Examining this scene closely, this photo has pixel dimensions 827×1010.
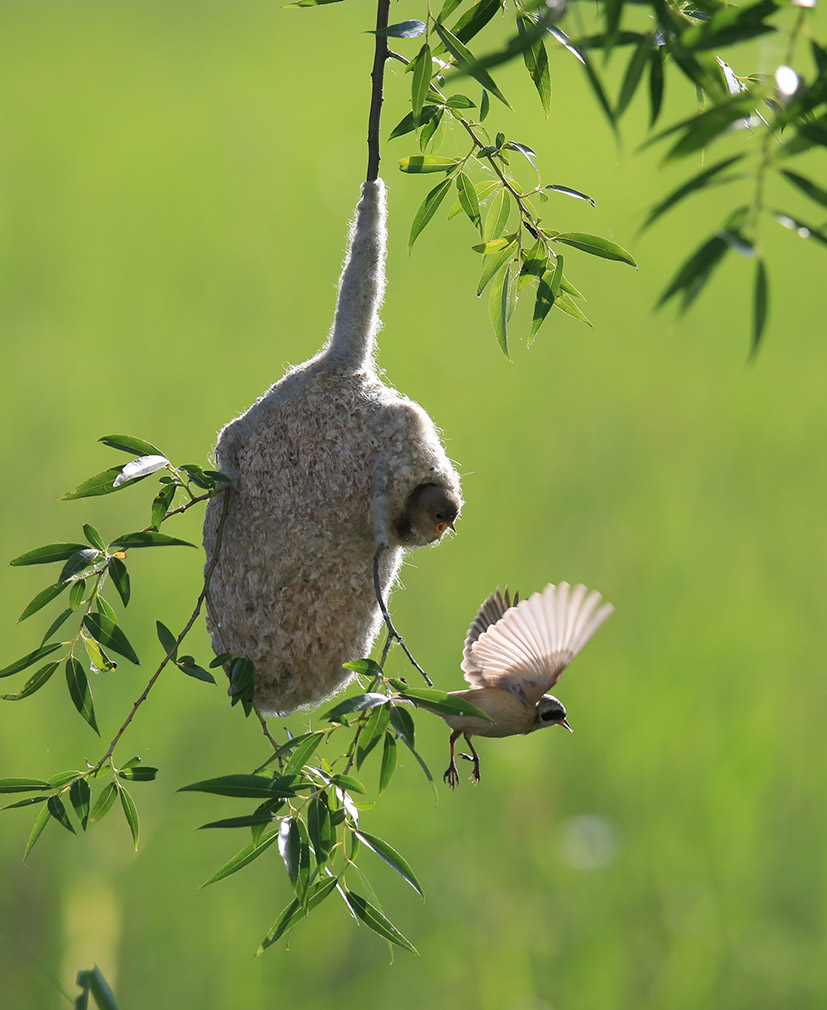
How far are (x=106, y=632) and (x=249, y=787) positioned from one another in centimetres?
20

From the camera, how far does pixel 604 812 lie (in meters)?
3.65

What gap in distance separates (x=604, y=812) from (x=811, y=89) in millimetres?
3318

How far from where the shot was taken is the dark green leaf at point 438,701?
0.81 m

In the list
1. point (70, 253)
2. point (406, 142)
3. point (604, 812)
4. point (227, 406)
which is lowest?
point (604, 812)

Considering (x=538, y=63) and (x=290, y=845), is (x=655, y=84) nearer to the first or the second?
(x=538, y=63)

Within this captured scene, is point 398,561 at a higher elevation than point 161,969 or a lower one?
higher

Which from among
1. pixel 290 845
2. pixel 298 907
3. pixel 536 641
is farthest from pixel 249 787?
pixel 536 641

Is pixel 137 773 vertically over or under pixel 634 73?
under

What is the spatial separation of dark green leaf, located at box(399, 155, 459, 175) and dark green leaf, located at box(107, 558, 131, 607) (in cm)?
46

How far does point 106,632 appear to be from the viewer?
97 centimetres

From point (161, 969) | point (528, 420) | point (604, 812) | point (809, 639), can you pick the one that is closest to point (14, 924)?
point (161, 969)

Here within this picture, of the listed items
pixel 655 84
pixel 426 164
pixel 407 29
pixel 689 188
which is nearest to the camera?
pixel 689 188

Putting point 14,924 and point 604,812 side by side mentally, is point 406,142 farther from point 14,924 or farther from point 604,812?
point 14,924

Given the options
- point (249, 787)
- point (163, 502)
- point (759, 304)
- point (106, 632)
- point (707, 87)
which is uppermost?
point (707, 87)
